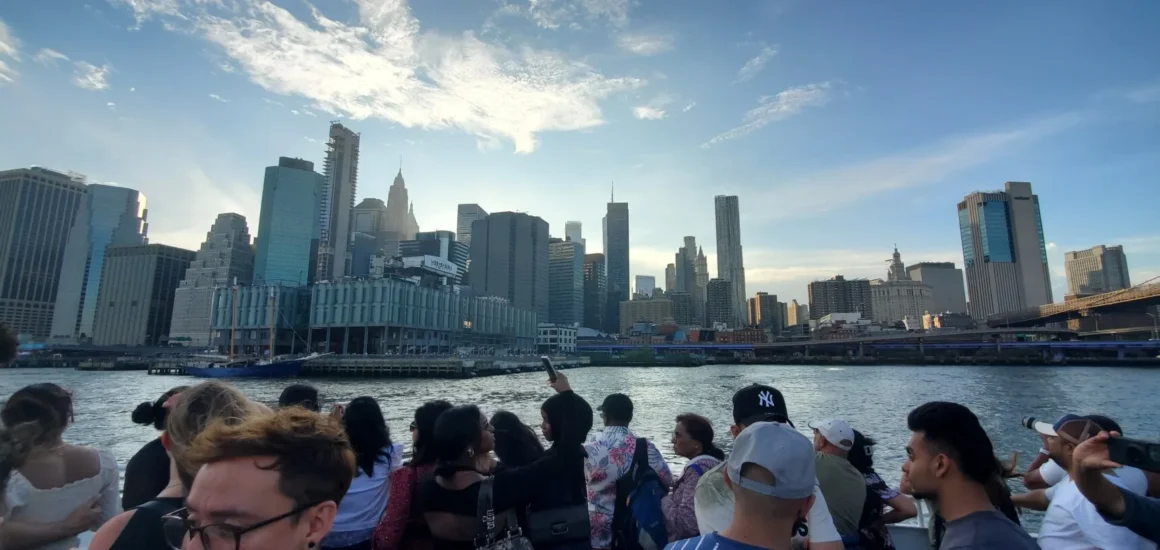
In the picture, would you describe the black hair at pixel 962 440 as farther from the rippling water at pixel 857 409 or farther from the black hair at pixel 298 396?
the rippling water at pixel 857 409

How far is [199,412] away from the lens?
85.1 inches

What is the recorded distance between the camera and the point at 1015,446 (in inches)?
640

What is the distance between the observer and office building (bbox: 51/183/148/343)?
133 metres

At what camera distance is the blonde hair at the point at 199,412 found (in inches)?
82.9

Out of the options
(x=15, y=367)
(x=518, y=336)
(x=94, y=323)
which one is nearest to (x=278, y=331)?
(x=15, y=367)

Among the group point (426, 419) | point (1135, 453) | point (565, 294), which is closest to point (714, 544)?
point (1135, 453)

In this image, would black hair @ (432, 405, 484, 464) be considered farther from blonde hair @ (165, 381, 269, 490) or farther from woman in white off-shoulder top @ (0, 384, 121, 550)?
woman in white off-shoulder top @ (0, 384, 121, 550)

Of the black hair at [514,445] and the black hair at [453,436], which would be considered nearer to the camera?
the black hair at [453,436]

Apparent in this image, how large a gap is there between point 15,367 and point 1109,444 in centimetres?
12575

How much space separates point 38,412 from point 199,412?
139 centimetres

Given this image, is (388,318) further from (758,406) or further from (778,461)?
(778,461)


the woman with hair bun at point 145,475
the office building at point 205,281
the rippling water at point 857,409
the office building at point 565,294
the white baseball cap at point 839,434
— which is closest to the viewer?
the woman with hair bun at point 145,475

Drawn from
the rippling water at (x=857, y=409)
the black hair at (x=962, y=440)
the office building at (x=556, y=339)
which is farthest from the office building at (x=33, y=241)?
the black hair at (x=962, y=440)

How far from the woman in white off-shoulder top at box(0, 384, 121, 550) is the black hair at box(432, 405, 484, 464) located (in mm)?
1800
